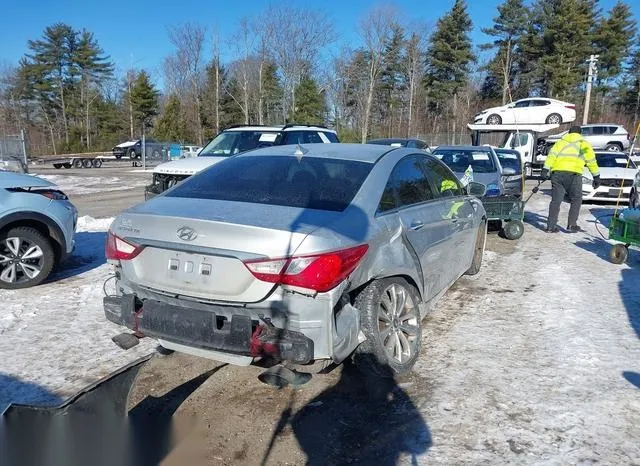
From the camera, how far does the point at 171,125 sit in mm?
52500

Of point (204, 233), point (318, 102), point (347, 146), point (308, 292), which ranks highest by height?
point (318, 102)

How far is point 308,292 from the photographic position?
2799mm

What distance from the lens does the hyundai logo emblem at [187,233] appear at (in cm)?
294

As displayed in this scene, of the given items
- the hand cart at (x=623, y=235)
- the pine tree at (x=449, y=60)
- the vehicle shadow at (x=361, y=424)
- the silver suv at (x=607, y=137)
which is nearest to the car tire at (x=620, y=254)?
the hand cart at (x=623, y=235)

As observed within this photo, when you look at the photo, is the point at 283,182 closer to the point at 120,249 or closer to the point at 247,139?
the point at 120,249

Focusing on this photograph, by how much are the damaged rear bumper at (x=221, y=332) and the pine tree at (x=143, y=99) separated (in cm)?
5634

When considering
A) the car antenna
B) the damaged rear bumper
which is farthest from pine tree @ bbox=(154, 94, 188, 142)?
the damaged rear bumper

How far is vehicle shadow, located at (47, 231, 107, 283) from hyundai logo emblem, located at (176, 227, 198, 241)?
3.86m

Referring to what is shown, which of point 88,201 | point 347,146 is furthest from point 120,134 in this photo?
point 347,146

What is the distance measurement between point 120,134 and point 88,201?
4608cm

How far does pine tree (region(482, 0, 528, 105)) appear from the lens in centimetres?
5041

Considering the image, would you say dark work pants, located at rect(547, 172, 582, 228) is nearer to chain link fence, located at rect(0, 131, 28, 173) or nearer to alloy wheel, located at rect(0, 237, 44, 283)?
alloy wheel, located at rect(0, 237, 44, 283)

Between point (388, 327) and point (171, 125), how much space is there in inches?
2076

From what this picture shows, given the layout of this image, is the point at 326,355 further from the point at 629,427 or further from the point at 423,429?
the point at 629,427
